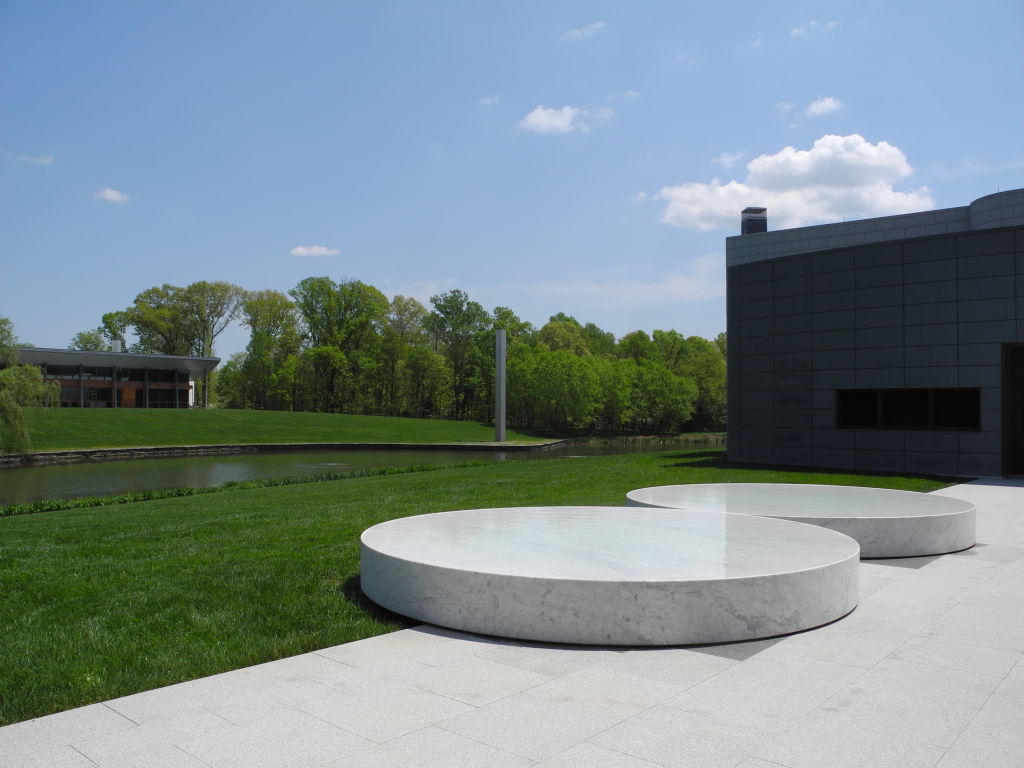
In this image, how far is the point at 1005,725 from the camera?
3.85 metres

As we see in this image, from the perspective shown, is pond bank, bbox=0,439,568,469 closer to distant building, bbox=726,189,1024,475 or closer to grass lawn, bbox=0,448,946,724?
grass lawn, bbox=0,448,946,724

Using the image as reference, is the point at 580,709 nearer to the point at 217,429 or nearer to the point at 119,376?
the point at 217,429

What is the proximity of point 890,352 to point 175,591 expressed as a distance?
1882cm

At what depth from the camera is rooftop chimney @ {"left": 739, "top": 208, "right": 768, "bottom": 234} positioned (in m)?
28.8

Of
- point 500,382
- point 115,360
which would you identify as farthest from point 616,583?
point 115,360

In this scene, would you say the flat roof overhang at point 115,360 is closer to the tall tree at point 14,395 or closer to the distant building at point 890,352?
the tall tree at point 14,395

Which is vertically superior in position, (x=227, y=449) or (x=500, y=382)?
(x=500, y=382)

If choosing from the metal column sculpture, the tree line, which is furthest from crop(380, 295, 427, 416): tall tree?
the metal column sculpture

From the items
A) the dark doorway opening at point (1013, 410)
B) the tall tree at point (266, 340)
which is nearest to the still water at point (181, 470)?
the dark doorway opening at point (1013, 410)

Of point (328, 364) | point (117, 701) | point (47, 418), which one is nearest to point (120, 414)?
point (47, 418)

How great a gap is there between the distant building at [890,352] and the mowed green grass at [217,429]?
117 ft

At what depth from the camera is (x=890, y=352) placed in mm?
19969

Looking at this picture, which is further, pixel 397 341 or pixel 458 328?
pixel 458 328

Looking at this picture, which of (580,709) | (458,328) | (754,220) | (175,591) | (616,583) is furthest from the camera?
(458,328)
